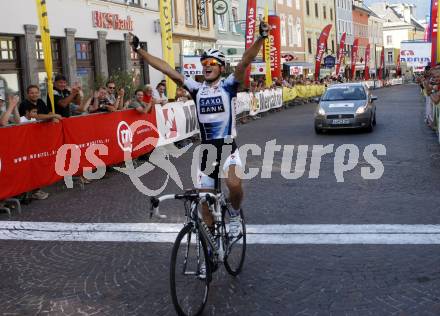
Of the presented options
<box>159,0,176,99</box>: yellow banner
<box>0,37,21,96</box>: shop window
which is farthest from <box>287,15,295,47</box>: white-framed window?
<box>0,37,21,96</box>: shop window

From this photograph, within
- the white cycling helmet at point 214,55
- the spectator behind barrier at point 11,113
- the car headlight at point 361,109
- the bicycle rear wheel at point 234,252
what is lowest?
the bicycle rear wheel at point 234,252

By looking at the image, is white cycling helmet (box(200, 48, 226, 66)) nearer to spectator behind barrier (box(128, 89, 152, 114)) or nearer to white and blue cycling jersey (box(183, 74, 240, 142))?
white and blue cycling jersey (box(183, 74, 240, 142))

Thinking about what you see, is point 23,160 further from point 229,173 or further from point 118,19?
point 118,19

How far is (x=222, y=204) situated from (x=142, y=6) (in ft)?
79.8

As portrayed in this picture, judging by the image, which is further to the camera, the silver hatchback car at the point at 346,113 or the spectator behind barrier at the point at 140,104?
the silver hatchback car at the point at 346,113

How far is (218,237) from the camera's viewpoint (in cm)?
507

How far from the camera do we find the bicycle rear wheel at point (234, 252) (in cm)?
538

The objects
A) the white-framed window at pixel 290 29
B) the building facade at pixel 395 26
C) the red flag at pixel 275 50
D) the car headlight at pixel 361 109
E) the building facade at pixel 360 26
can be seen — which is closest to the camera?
the car headlight at pixel 361 109

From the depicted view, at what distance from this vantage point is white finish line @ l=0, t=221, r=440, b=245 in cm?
652

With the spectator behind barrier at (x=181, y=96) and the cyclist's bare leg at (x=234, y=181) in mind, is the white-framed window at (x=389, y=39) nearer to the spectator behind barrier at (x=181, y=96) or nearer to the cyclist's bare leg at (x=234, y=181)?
the spectator behind barrier at (x=181, y=96)

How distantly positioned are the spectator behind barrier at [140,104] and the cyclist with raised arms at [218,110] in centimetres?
833

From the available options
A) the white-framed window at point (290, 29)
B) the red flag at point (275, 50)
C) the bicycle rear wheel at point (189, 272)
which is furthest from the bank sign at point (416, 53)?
the bicycle rear wheel at point (189, 272)

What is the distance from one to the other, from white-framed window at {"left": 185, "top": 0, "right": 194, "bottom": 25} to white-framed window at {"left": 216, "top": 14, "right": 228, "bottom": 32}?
184 inches

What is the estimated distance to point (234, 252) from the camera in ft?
18.2
